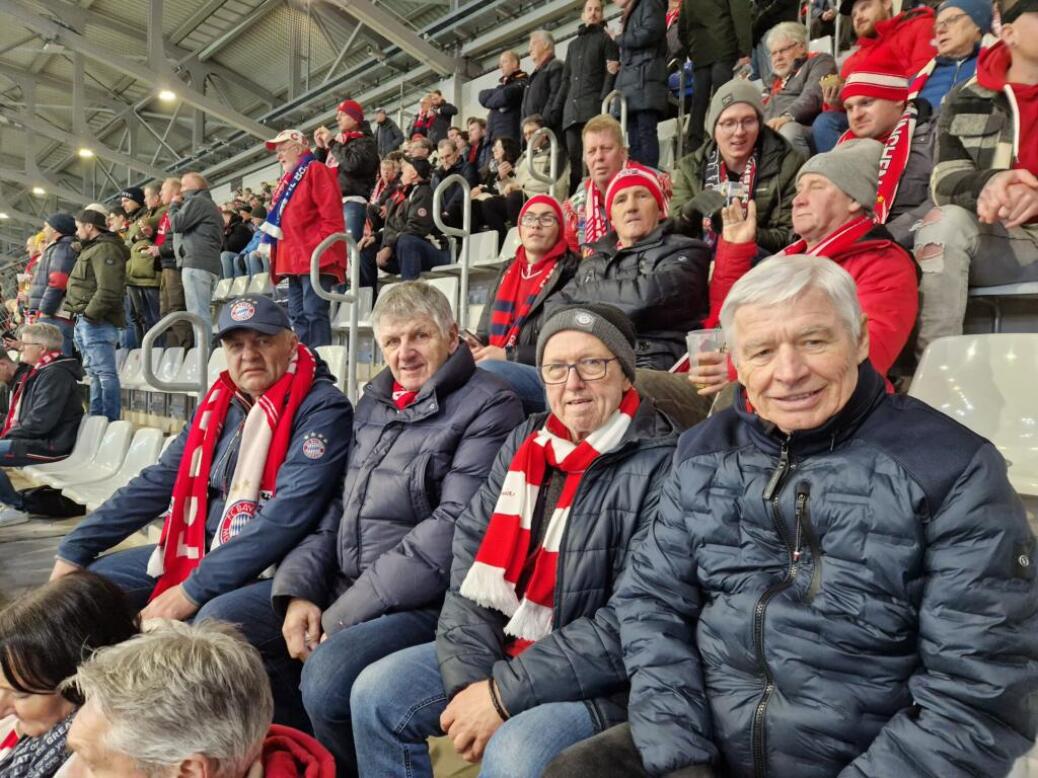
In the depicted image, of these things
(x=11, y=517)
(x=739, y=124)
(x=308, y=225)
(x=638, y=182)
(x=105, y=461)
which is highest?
(x=739, y=124)

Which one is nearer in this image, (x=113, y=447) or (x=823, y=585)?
(x=823, y=585)

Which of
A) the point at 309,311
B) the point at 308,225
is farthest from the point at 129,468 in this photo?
the point at 308,225

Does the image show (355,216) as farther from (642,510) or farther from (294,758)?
(294,758)

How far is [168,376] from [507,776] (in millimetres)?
6360

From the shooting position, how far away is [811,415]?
1018 millimetres

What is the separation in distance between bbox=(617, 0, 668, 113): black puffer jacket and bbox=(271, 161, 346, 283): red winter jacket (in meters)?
1.97

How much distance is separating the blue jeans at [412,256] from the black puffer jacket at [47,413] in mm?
2382

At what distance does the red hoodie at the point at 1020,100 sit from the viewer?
6.30ft

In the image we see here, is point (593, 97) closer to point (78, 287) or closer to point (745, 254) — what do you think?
point (745, 254)

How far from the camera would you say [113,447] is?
464 centimetres

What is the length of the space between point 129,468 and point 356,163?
9.46 ft

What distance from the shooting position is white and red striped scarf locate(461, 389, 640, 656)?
1340 millimetres

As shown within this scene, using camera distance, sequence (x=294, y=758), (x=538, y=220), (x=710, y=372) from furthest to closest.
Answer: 1. (x=538, y=220)
2. (x=710, y=372)
3. (x=294, y=758)

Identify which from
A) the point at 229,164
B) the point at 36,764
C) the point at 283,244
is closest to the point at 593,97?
the point at 283,244
